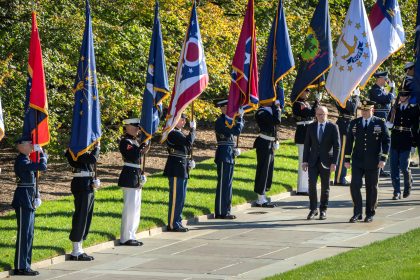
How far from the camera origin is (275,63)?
821 inches

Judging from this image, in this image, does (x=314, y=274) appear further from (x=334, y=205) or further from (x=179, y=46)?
(x=179, y=46)

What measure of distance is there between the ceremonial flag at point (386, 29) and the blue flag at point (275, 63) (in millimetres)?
1549

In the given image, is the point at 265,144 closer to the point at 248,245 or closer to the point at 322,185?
the point at 322,185

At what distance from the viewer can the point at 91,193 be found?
16422 mm

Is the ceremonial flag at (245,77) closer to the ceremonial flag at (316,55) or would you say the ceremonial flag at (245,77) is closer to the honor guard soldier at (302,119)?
the ceremonial flag at (316,55)

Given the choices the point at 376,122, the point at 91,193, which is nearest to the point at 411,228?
the point at 376,122

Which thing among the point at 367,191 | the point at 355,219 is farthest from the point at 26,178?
the point at 367,191

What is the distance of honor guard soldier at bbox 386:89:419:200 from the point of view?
21266 mm

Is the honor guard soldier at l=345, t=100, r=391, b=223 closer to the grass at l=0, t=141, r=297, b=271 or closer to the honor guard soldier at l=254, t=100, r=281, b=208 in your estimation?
the honor guard soldier at l=254, t=100, r=281, b=208

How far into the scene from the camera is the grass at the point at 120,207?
16391 mm

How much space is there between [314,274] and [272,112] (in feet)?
23.5

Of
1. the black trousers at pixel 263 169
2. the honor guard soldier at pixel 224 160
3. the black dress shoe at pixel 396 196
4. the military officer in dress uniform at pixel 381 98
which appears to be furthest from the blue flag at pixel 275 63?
the military officer in dress uniform at pixel 381 98

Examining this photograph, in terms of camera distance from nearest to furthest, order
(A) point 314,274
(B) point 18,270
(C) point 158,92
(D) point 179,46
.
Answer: (A) point 314,274
(B) point 18,270
(C) point 158,92
(D) point 179,46

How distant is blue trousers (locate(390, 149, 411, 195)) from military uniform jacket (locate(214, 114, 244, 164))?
332cm
